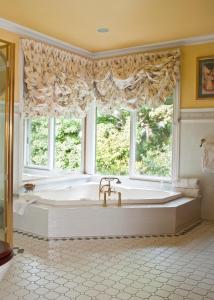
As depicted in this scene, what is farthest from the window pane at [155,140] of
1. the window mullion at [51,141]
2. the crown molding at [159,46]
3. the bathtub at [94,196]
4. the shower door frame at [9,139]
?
the shower door frame at [9,139]

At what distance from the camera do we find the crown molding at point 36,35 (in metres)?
4.04

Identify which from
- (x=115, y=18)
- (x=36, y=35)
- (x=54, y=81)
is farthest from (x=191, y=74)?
Answer: (x=36, y=35)

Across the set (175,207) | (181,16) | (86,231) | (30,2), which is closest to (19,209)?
(86,231)

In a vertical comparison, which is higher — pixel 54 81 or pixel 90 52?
pixel 90 52

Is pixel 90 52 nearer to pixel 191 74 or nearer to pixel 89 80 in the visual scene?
pixel 89 80

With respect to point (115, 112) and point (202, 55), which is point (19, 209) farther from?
point (202, 55)

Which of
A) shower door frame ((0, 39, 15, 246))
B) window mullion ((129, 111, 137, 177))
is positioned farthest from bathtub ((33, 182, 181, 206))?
shower door frame ((0, 39, 15, 246))

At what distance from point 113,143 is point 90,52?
58.2 inches

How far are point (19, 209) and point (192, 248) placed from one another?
6.44 ft

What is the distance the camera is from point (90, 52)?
5.33 m

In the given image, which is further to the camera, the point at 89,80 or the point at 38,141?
the point at 89,80

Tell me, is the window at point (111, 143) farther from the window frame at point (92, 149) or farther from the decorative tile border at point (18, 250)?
the decorative tile border at point (18, 250)

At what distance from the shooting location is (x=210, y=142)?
4.46m

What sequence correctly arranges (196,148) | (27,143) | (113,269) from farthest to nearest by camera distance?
(27,143)
(196,148)
(113,269)
